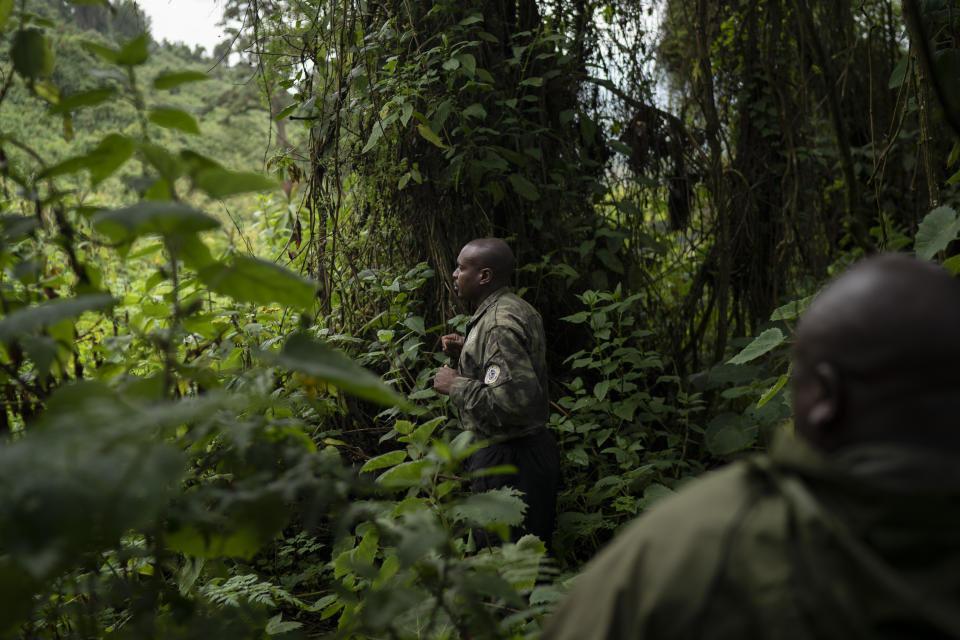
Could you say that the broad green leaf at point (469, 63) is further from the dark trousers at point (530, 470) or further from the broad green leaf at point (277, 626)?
the broad green leaf at point (277, 626)

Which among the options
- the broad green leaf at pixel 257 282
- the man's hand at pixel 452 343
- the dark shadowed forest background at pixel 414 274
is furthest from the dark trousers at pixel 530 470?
the broad green leaf at pixel 257 282

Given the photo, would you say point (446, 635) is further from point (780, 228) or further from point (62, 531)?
point (780, 228)

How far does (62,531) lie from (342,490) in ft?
1.32

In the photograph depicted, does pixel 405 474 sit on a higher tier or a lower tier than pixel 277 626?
higher

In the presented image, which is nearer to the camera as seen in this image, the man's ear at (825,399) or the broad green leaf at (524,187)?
the man's ear at (825,399)

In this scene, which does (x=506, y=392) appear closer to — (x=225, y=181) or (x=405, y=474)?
(x=405, y=474)

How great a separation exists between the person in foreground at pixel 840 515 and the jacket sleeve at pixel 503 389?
7.63 feet

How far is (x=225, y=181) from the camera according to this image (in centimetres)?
103

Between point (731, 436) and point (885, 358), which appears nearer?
point (885, 358)

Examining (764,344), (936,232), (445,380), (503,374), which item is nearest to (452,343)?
(445,380)

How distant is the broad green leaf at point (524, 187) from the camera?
434 cm

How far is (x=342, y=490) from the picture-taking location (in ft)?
3.46

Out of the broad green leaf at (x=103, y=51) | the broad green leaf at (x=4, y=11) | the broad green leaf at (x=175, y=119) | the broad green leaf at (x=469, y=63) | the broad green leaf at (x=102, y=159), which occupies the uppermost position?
the broad green leaf at (x=469, y=63)

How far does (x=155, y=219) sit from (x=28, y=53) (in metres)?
0.56
